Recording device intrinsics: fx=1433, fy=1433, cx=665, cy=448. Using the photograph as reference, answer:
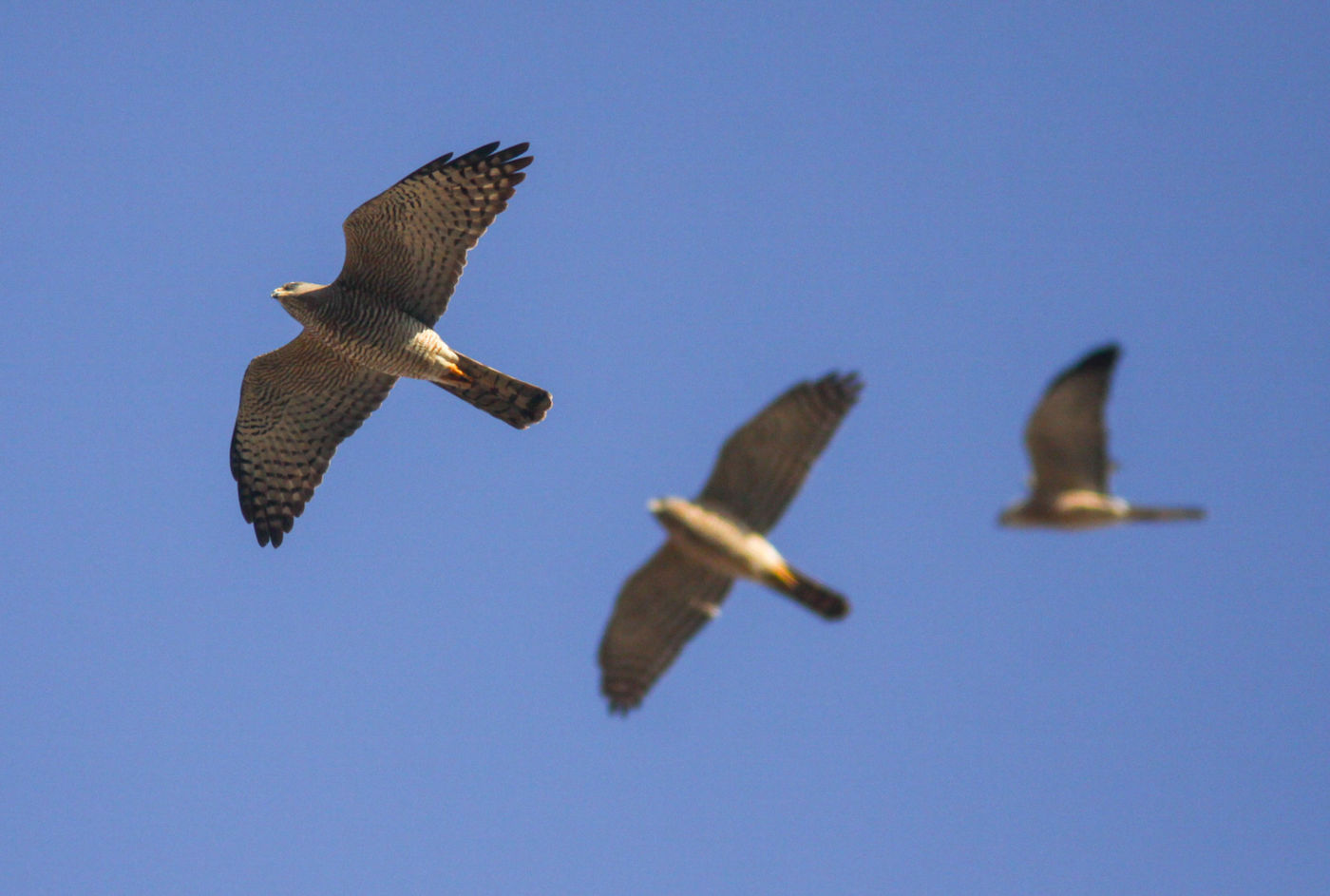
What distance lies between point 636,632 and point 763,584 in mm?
1201

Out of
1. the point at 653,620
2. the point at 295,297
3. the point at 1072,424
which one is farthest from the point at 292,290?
the point at 1072,424

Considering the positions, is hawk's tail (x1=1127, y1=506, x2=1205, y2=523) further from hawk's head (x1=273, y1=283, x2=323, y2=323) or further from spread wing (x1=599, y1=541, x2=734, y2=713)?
hawk's head (x1=273, y1=283, x2=323, y2=323)

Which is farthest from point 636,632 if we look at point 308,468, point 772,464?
point 308,468

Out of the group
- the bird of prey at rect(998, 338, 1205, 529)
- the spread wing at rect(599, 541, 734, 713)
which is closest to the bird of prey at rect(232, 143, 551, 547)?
the spread wing at rect(599, 541, 734, 713)

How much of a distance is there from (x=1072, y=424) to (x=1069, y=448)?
6.0 inches

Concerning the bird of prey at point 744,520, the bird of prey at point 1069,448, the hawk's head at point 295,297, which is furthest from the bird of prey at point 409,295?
the bird of prey at point 1069,448

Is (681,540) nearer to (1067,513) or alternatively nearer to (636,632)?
(636,632)

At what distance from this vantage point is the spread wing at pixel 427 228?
12.5m

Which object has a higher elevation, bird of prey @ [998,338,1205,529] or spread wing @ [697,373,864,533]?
bird of prey @ [998,338,1205,529]

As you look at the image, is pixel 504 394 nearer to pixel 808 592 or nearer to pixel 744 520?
pixel 744 520

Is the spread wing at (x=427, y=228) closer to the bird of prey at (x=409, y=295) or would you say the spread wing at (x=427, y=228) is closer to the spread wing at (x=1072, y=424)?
the bird of prey at (x=409, y=295)

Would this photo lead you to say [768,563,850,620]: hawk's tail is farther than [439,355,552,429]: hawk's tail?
No

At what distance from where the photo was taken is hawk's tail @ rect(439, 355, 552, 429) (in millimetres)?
13211

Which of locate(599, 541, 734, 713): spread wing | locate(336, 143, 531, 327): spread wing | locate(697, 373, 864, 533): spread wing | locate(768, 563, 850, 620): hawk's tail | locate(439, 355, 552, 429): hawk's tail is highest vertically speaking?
locate(336, 143, 531, 327): spread wing
